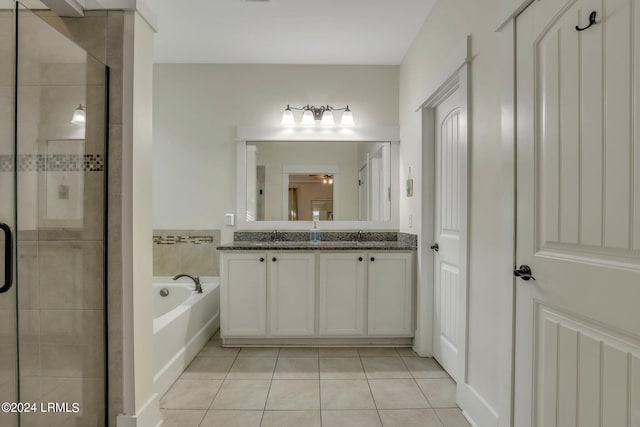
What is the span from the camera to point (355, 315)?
2.92m

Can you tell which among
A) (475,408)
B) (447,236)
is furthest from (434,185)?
(475,408)

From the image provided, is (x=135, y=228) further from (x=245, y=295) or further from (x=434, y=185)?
(x=434, y=185)

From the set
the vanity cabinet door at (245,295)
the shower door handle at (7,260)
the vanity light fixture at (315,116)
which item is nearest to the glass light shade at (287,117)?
the vanity light fixture at (315,116)

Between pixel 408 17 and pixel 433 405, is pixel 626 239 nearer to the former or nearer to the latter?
pixel 433 405

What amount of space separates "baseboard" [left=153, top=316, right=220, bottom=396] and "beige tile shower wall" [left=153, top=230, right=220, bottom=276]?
551 millimetres

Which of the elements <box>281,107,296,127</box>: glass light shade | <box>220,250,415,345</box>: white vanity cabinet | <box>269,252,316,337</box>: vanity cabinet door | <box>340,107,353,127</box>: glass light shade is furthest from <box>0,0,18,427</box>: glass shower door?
<box>340,107,353,127</box>: glass light shade

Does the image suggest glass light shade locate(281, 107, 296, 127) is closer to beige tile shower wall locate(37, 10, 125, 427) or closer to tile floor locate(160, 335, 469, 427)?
beige tile shower wall locate(37, 10, 125, 427)

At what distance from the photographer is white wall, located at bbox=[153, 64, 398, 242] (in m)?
3.45

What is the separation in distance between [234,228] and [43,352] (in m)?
2.01

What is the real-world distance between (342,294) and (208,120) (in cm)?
209

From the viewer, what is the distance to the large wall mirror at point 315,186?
136 inches

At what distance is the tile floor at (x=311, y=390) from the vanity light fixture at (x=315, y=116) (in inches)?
80.5

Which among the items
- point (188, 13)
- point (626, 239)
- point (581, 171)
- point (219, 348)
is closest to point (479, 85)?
point (581, 171)

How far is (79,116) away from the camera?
164 cm
